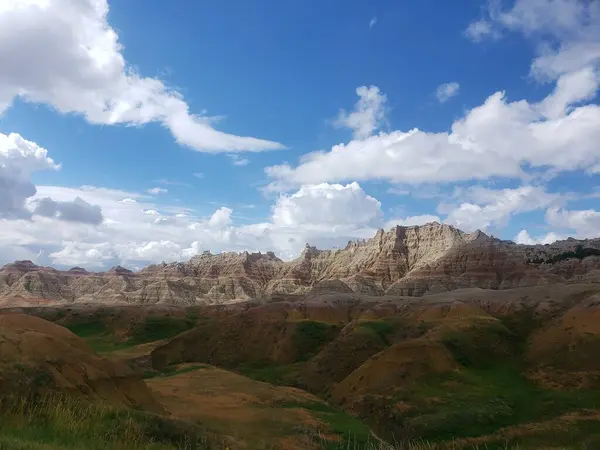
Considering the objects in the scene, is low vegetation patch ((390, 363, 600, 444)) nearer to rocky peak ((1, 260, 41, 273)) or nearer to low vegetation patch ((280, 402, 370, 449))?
low vegetation patch ((280, 402, 370, 449))

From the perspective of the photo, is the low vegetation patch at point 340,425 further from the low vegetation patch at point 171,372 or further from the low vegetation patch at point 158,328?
the low vegetation patch at point 158,328

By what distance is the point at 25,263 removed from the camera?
7751 inches

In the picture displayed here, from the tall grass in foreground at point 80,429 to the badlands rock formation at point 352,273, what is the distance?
307 feet

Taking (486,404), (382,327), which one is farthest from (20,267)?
(486,404)

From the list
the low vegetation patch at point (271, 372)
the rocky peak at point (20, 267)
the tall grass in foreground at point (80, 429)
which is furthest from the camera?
the rocky peak at point (20, 267)

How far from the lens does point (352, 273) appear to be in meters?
152

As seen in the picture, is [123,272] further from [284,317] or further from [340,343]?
[340,343]

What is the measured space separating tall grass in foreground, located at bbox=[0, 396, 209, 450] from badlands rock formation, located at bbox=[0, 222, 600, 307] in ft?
307

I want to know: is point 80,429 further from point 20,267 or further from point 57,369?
point 20,267

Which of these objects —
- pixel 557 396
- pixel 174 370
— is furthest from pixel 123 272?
pixel 557 396

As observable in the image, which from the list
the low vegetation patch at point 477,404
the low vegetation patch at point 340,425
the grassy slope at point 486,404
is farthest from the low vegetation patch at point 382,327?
the low vegetation patch at point 340,425

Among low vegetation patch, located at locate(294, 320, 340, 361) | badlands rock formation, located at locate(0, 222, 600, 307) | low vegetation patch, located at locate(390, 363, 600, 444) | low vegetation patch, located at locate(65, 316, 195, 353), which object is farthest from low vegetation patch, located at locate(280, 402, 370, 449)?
badlands rock formation, located at locate(0, 222, 600, 307)

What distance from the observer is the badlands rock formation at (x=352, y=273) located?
364 ft

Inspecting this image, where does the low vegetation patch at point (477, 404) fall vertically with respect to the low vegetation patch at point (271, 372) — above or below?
above
